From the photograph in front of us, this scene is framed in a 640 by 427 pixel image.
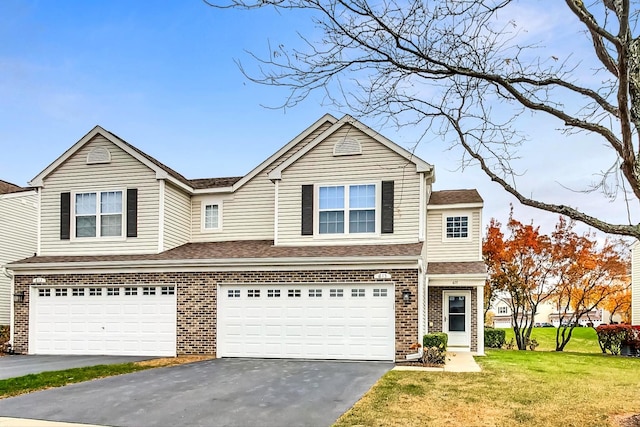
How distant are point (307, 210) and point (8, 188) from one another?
14.2m

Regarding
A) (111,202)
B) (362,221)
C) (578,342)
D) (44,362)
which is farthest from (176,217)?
(578,342)

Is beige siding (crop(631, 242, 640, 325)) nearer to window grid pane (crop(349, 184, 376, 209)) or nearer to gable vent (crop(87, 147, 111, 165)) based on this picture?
window grid pane (crop(349, 184, 376, 209))

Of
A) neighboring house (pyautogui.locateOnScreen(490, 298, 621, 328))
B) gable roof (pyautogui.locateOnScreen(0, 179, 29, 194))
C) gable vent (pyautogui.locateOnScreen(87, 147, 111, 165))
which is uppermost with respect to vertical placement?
gable vent (pyautogui.locateOnScreen(87, 147, 111, 165))

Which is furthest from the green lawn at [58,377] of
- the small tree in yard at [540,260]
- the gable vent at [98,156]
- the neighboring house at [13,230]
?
the small tree in yard at [540,260]

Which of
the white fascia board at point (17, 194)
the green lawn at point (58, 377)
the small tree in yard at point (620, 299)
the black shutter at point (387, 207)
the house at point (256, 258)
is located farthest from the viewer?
the small tree in yard at point (620, 299)

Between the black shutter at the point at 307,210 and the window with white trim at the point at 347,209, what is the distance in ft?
0.79

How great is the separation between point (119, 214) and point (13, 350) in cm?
510

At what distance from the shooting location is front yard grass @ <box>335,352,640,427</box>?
8.41 metres

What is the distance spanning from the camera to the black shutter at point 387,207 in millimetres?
16391

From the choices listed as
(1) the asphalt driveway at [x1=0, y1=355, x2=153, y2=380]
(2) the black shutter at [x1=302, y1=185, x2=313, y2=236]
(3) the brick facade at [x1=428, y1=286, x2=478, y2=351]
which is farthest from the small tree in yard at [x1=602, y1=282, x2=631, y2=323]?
(1) the asphalt driveway at [x1=0, y1=355, x2=153, y2=380]

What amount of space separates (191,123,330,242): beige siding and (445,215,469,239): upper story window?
5346 mm

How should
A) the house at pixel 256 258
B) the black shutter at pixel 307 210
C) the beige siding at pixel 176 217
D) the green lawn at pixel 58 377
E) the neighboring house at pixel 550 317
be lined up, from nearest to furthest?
1. the green lawn at pixel 58 377
2. the house at pixel 256 258
3. the black shutter at pixel 307 210
4. the beige siding at pixel 176 217
5. the neighboring house at pixel 550 317

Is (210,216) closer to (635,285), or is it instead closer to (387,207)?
(387,207)

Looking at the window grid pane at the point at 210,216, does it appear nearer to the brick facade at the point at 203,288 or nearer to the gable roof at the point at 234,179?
the gable roof at the point at 234,179
